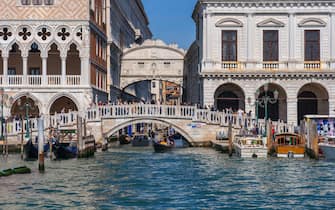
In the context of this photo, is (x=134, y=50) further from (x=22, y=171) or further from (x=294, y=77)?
(x=22, y=171)

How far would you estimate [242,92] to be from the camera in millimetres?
31641

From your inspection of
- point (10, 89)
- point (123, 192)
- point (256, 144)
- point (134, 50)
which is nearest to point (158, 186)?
point (123, 192)

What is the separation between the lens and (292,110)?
101ft

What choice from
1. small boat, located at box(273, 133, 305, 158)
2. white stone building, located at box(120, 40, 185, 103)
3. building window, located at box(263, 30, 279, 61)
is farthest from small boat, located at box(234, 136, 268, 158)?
white stone building, located at box(120, 40, 185, 103)

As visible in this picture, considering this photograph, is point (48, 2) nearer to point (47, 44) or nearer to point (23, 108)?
point (47, 44)

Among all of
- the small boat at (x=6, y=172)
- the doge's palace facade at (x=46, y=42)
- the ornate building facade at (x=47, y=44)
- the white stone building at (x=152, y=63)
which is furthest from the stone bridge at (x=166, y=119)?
the small boat at (x=6, y=172)

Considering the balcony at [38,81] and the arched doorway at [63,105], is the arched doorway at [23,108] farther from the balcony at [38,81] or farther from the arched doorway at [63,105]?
the arched doorway at [63,105]

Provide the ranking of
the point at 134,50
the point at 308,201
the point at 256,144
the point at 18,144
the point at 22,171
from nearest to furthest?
1. the point at 308,201
2. the point at 22,171
3. the point at 256,144
4. the point at 18,144
5. the point at 134,50

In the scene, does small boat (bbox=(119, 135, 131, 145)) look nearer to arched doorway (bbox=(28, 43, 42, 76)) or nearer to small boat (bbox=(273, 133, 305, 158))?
arched doorway (bbox=(28, 43, 42, 76))

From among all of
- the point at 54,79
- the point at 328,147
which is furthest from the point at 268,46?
the point at 54,79

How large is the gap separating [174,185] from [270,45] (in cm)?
1605

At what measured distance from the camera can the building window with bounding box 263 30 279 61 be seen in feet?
102

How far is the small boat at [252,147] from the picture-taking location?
77.9 ft

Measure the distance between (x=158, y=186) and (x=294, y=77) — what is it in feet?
52.4
